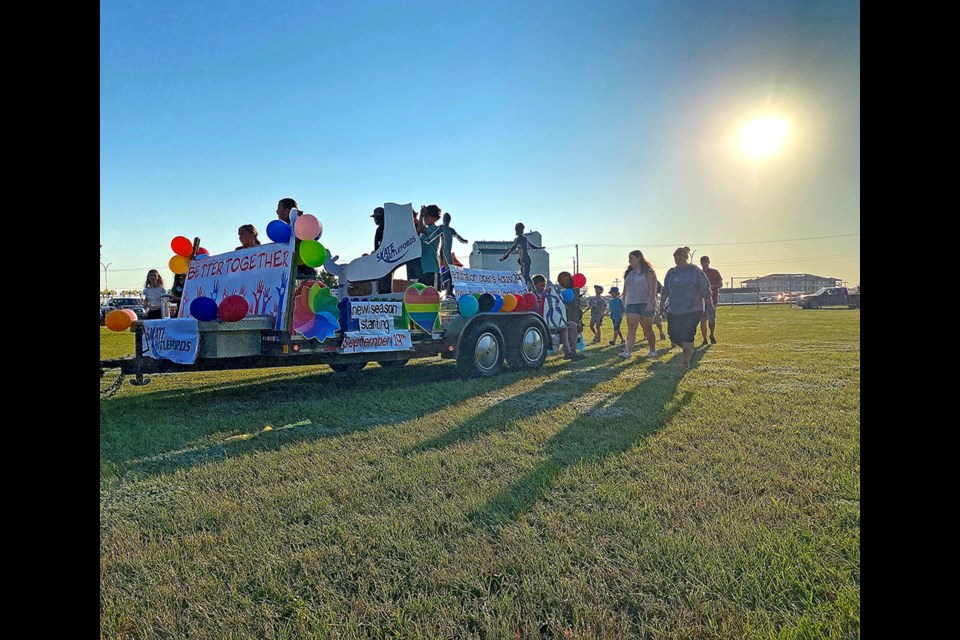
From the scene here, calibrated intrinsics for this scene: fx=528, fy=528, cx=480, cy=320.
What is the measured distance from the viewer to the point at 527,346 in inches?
295

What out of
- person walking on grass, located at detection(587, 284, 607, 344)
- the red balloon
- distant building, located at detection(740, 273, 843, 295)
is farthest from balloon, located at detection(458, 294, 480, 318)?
distant building, located at detection(740, 273, 843, 295)

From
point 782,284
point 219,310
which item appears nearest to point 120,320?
point 219,310

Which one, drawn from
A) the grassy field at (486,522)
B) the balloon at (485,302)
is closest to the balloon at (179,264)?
the grassy field at (486,522)

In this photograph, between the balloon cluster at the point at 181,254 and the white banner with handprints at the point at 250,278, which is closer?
the white banner with handprints at the point at 250,278

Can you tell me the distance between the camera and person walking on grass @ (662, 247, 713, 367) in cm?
754

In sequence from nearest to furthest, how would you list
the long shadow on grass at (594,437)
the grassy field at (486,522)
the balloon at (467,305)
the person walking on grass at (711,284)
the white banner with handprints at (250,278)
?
the grassy field at (486,522) < the long shadow on grass at (594,437) < the white banner with handprints at (250,278) < the balloon at (467,305) < the person walking on grass at (711,284)

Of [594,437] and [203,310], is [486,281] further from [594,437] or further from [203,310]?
[594,437]

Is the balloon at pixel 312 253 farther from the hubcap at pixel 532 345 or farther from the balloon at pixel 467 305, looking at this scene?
the hubcap at pixel 532 345

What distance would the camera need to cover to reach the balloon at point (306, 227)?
16.5ft

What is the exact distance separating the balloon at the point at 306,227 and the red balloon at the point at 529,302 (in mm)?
3345

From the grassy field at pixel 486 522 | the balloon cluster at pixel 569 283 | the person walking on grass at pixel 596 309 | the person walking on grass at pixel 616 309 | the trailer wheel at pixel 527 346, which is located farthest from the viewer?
the person walking on grass at pixel 596 309

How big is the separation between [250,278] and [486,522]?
13.8 ft
